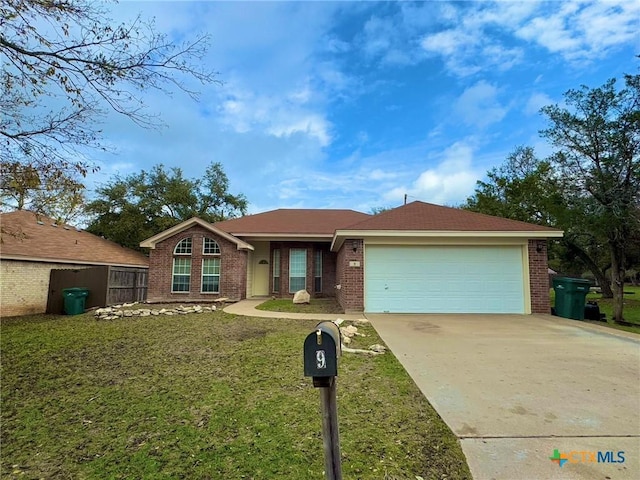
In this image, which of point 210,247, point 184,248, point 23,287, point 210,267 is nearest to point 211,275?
point 210,267

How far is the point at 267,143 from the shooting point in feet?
60.6

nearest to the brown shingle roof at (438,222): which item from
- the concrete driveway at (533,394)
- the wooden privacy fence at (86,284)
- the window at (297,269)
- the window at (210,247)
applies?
the concrete driveway at (533,394)

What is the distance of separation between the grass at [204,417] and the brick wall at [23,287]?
7454mm

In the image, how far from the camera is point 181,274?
14.4 metres

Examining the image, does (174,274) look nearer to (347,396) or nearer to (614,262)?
(347,396)

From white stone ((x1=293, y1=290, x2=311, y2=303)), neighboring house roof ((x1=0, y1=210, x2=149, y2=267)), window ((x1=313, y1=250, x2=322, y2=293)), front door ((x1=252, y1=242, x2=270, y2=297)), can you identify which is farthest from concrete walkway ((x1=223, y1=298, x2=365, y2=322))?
neighboring house roof ((x1=0, y1=210, x2=149, y2=267))

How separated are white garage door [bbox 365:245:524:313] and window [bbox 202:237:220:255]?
696 centimetres

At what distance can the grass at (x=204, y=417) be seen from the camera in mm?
2574

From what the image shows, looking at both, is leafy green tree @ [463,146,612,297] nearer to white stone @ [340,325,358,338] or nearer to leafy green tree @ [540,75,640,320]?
leafy green tree @ [540,75,640,320]

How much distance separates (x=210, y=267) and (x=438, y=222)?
9.48 m

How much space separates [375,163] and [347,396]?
55.7 ft

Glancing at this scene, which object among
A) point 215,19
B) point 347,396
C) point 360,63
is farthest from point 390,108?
point 347,396

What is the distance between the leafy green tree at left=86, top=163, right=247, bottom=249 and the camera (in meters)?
24.1

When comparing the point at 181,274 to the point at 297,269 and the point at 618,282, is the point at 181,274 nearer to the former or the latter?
the point at 297,269
